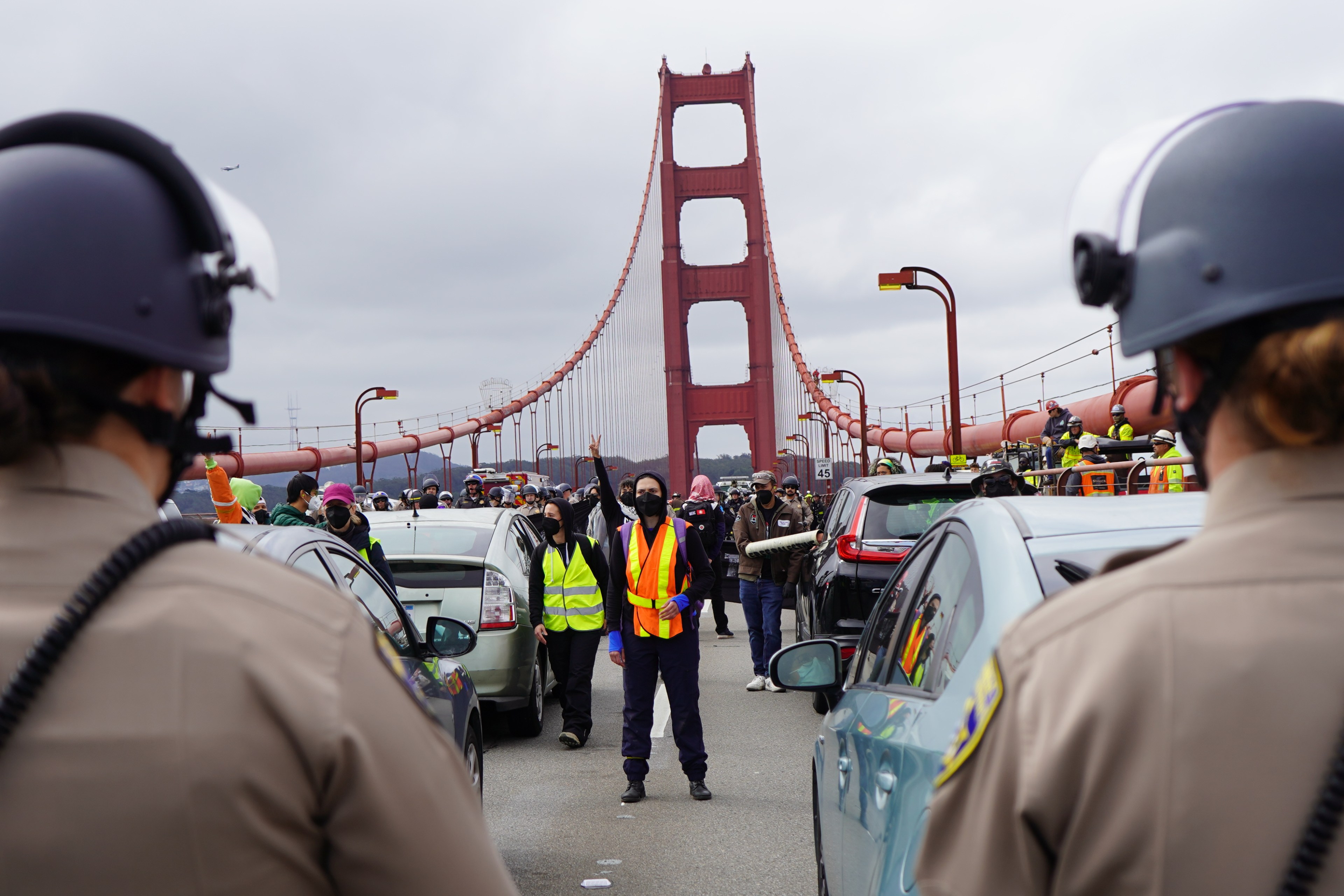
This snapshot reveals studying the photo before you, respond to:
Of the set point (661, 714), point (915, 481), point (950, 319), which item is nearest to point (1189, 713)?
point (915, 481)

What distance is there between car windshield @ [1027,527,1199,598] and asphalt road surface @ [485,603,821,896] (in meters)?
2.57

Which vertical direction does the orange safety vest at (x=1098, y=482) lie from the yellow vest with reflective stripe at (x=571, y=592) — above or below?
above

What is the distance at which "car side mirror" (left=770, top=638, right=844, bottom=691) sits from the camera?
3.49 m

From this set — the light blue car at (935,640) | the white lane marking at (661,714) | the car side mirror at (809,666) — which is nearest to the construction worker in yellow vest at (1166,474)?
the white lane marking at (661,714)

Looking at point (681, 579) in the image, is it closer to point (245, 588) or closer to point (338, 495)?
point (338, 495)

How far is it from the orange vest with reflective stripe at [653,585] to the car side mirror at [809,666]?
3027 millimetres

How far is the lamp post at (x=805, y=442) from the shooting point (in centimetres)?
5850

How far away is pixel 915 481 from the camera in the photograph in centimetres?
847

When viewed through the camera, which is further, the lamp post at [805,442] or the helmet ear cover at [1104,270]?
the lamp post at [805,442]

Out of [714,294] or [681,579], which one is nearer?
[681,579]

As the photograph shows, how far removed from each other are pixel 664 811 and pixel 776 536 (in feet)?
14.5

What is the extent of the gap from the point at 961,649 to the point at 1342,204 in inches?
57.9

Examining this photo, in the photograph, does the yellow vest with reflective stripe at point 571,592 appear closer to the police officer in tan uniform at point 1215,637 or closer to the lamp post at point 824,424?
the police officer in tan uniform at point 1215,637

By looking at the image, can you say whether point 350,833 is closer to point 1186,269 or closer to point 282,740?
point 282,740
